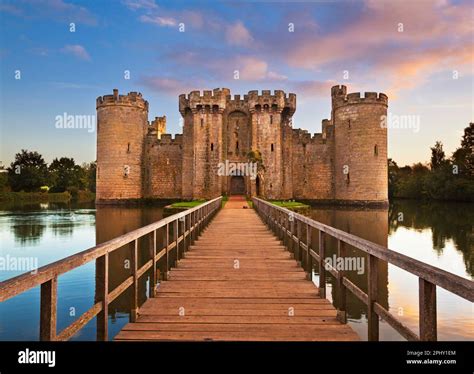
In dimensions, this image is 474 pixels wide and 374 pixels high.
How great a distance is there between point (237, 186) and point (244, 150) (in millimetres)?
4025

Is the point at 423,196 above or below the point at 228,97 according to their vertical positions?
below

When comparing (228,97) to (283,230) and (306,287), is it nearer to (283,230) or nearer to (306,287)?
(283,230)

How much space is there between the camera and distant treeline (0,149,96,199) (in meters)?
58.4

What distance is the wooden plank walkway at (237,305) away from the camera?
175 inches

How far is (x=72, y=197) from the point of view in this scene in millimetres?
68750

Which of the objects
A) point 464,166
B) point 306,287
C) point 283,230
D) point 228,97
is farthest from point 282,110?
point 306,287

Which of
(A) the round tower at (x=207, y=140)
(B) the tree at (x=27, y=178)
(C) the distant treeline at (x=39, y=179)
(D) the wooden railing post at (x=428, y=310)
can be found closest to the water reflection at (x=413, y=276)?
(D) the wooden railing post at (x=428, y=310)

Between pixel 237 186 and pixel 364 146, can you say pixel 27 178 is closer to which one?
pixel 237 186

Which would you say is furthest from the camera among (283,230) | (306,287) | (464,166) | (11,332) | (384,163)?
(464,166)

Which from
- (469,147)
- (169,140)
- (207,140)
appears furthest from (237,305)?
(469,147)

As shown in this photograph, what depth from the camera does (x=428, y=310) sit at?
289 centimetres

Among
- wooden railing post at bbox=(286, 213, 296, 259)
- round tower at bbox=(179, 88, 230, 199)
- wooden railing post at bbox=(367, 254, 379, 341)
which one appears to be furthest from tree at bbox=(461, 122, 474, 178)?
wooden railing post at bbox=(367, 254, 379, 341)

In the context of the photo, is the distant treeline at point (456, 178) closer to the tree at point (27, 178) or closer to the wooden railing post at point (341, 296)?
the wooden railing post at point (341, 296)
